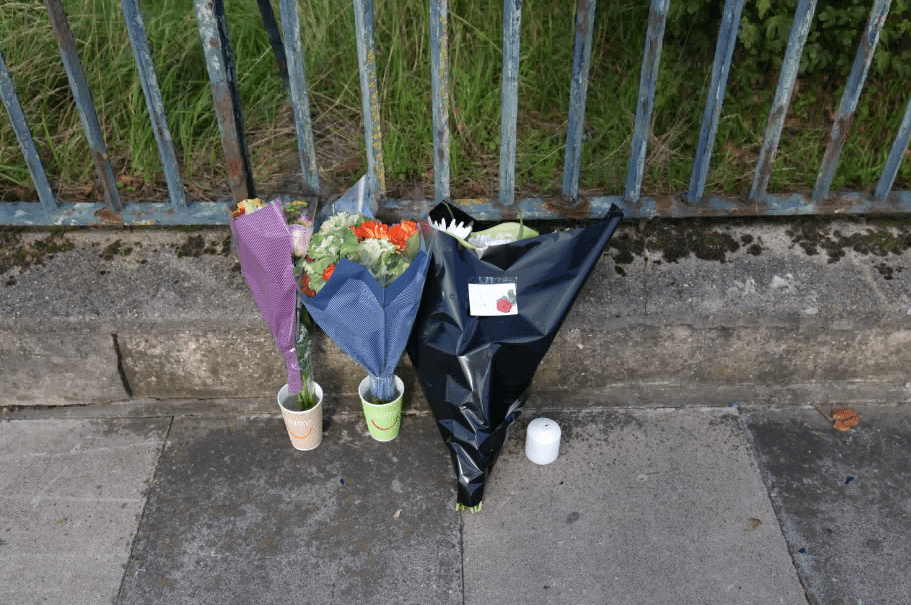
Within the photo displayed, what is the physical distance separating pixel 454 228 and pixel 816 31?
1.57m

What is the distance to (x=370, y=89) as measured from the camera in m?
2.36

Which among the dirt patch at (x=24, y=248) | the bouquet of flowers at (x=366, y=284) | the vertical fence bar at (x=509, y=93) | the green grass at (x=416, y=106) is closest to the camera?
the bouquet of flowers at (x=366, y=284)

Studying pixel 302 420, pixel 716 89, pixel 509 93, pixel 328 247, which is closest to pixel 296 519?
pixel 302 420

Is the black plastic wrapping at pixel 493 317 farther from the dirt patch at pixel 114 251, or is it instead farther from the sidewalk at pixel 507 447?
the dirt patch at pixel 114 251

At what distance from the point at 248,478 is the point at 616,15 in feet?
7.72

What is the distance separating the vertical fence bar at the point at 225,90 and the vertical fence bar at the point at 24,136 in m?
0.61

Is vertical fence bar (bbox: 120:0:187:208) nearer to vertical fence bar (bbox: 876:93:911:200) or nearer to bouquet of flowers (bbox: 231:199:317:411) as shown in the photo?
bouquet of flowers (bbox: 231:199:317:411)

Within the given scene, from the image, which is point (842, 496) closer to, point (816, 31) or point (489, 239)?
point (489, 239)

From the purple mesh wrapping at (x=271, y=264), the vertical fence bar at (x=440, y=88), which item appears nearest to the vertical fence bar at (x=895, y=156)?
the vertical fence bar at (x=440, y=88)

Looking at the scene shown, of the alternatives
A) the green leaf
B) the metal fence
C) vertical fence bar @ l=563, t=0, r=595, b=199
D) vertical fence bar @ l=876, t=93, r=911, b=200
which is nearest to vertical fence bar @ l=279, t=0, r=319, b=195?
the metal fence

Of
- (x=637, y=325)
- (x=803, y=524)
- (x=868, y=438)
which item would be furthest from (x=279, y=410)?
(x=868, y=438)

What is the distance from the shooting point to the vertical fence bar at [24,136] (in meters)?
2.36

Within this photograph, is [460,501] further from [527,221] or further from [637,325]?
[527,221]

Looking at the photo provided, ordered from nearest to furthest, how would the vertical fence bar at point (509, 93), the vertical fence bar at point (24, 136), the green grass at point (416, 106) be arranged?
1. the vertical fence bar at point (509, 93)
2. the vertical fence bar at point (24, 136)
3. the green grass at point (416, 106)
